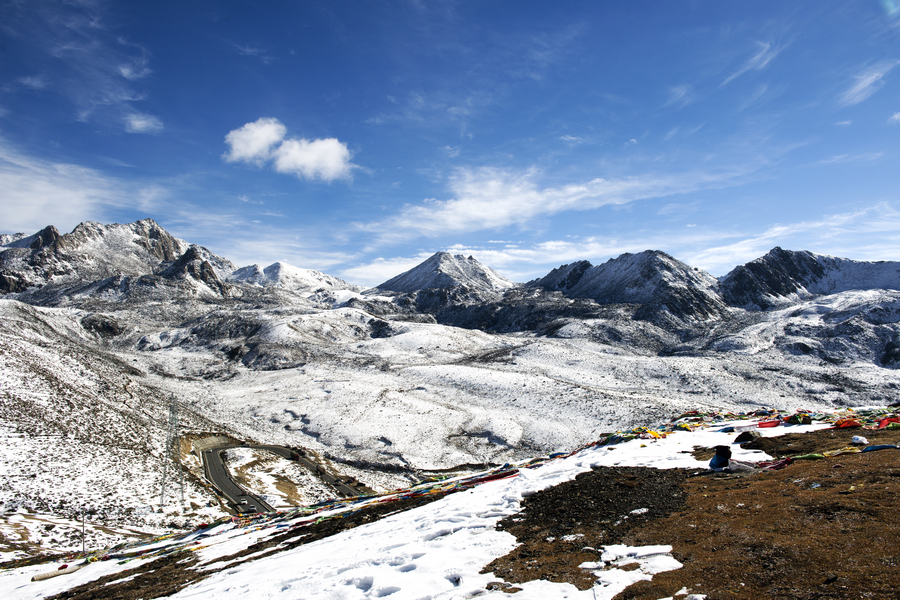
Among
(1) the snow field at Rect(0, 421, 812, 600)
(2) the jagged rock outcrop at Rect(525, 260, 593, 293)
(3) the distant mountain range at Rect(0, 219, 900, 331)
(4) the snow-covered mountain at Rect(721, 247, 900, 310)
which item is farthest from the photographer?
(2) the jagged rock outcrop at Rect(525, 260, 593, 293)

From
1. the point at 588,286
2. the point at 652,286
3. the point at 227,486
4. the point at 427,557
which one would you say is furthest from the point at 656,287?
the point at 427,557

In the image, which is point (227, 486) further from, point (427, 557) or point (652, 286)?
point (652, 286)

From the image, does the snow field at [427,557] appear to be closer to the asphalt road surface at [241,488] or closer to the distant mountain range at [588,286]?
the asphalt road surface at [241,488]

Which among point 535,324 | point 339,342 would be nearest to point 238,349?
point 339,342

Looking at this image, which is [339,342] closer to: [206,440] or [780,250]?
[206,440]

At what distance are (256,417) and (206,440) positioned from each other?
1176cm

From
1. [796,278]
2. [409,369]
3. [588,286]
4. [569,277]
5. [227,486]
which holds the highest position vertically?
[569,277]

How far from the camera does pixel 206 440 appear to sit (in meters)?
43.8

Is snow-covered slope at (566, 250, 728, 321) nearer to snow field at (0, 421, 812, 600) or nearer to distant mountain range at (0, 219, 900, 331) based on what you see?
distant mountain range at (0, 219, 900, 331)

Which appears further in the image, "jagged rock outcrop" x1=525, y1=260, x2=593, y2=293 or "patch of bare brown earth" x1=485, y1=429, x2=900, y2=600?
"jagged rock outcrop" x1=525, y1=260, x2=593, y2=293

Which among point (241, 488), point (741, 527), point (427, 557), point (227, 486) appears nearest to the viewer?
point (741, 527)

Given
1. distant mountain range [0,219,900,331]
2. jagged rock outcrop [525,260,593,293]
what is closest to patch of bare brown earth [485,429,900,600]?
distant mountain range [0,219,900,331]

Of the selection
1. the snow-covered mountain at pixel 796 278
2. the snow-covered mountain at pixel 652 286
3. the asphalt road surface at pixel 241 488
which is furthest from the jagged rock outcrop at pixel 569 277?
the asphalt road surface at pixel 241 488

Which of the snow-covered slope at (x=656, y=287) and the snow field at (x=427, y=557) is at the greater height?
the snow-covered slope at (x=656, y=287)
